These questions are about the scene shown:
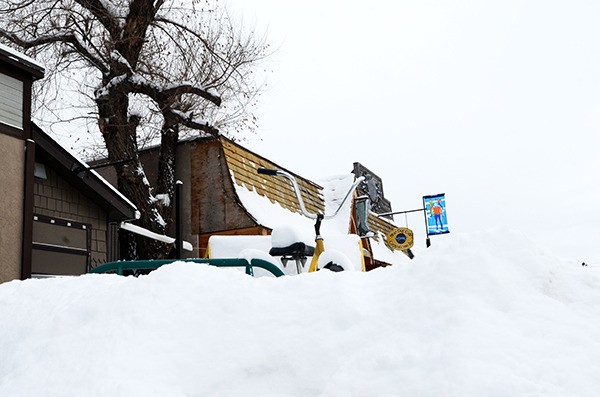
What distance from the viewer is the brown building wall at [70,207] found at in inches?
445

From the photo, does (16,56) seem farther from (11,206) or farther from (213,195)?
(213,195)

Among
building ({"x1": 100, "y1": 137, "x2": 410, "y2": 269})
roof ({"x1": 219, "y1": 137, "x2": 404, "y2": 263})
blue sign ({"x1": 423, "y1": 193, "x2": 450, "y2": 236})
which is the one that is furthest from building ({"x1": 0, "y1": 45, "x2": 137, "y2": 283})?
blue sign ({"x1": 423, "y1": 193, "x2": 450, "y2": 236})

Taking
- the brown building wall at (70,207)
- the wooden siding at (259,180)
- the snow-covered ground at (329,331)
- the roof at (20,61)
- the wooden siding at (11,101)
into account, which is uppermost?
the roof at (20,61)

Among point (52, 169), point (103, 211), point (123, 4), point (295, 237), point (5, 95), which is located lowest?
point (295, 237)

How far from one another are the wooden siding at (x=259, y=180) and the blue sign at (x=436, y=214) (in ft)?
32.8

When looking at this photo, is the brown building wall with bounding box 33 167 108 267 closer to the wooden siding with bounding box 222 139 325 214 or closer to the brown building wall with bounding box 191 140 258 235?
the brown building wall with bounding box 191 140 258 235

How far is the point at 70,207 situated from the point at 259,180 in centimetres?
529

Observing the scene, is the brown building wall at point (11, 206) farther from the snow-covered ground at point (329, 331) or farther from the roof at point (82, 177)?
the snow-covered ground at point (329, 331)

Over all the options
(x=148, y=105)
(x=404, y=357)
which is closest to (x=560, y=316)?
(x=404, y=357)

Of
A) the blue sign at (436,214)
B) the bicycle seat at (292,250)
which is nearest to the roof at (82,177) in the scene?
the bicycle seat at (292,250)

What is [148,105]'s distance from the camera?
15.9m

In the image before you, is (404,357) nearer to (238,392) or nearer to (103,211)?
(238,392)

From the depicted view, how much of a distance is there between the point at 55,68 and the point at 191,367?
14346 millimetres

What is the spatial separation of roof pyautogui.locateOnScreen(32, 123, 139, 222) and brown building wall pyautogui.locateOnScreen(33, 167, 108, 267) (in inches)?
5.7
